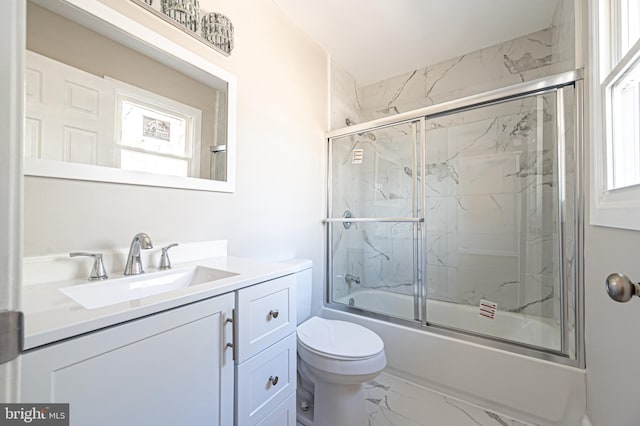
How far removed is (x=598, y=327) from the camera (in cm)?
106

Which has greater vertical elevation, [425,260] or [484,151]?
[484,151]

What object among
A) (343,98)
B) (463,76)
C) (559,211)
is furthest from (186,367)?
(463,76)

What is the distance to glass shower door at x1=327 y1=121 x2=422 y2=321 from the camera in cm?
197

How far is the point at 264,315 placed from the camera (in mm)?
901

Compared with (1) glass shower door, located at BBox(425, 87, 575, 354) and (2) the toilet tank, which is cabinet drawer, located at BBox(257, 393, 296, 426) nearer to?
(2) the toilet tank

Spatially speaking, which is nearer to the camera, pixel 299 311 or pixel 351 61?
pixel 299 311

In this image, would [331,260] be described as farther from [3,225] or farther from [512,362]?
[3,225]

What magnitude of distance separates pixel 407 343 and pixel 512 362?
57 centimetres

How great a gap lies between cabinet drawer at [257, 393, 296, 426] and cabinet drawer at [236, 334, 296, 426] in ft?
0.05

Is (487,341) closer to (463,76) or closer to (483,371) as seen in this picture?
(483,371)

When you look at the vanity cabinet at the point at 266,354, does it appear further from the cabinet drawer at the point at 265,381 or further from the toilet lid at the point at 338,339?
the toilet lid at the point at 338,339

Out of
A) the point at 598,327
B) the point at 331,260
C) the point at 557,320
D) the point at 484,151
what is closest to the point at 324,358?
the point at 331,260

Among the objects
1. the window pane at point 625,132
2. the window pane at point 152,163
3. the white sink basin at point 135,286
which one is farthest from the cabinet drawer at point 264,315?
the window pane at point 625,132

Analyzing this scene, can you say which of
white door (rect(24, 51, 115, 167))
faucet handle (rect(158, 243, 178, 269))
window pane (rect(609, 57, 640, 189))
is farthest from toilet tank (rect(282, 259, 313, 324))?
window pane (rect(609, 57, 640, 189))
